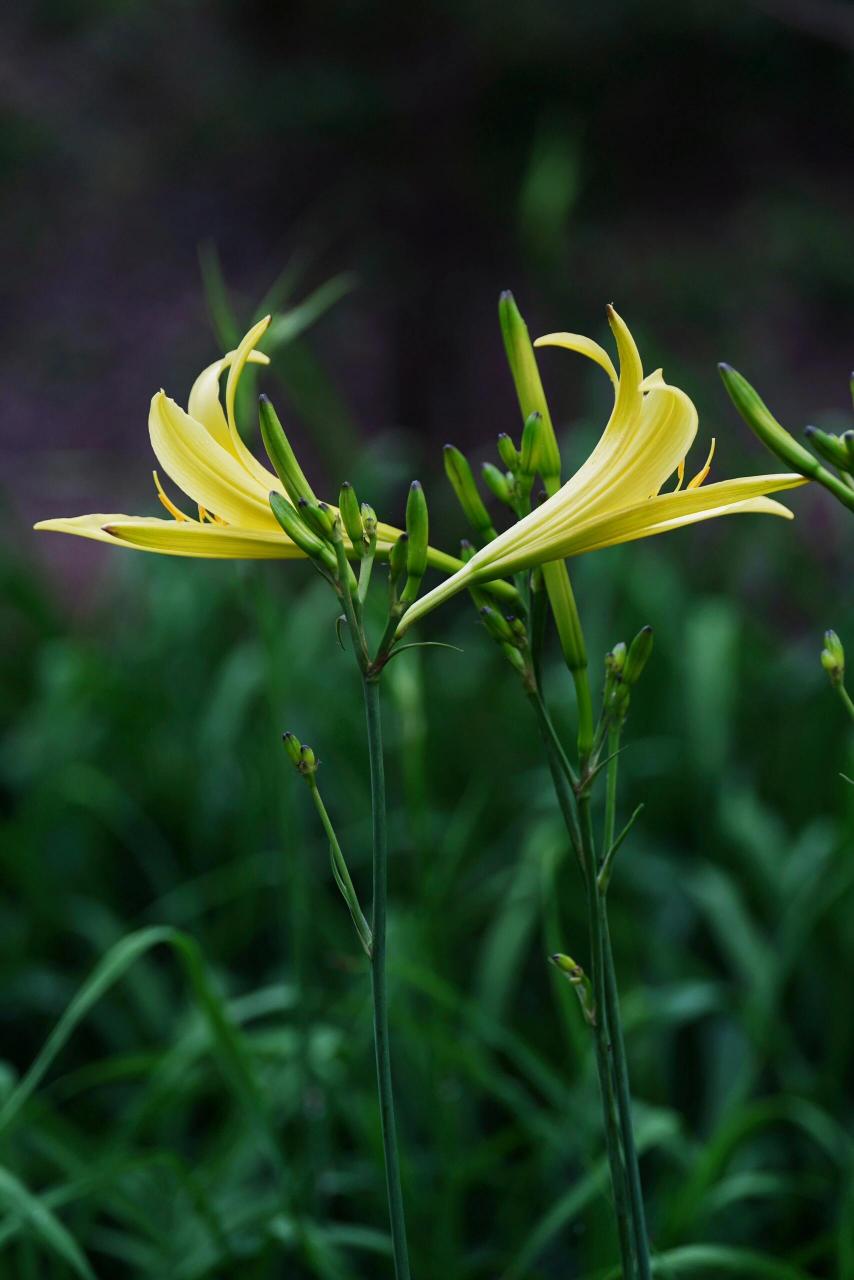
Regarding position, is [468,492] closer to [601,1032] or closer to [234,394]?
[234,394]

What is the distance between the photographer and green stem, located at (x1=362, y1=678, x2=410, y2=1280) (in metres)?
0.75

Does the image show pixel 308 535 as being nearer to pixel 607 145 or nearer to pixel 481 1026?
pixel 481 1026

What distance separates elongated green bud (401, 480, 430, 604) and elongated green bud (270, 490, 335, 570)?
0.05 meters

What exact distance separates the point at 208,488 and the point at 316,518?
11 centimetres

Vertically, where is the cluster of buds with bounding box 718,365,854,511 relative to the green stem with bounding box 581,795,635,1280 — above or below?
above

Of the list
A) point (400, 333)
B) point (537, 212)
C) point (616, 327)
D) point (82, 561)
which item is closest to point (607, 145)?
point (400, 333)

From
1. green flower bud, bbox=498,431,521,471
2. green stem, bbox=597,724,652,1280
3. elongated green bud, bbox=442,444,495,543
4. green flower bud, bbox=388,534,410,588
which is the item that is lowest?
green stem, bbox=597,724,652,1280

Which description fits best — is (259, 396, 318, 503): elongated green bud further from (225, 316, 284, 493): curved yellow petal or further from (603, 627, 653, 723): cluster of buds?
(603, 627, 653, 723): cluster of buds

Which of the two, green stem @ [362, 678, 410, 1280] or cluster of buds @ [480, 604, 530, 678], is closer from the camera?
green stem @ [362, 678, 410, 1280]

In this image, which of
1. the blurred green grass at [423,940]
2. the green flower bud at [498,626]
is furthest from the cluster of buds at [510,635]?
the blurred green grass at [423,940]

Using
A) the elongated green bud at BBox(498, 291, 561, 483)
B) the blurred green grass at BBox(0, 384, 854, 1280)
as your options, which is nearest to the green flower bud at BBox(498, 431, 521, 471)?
the elongated green bud at BBox(498, 291, 561, 483)

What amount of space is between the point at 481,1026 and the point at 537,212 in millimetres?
1863

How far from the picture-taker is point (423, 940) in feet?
6.54

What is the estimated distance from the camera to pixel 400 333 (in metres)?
6.07
